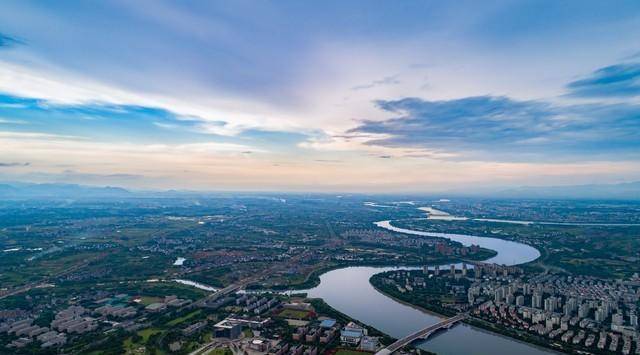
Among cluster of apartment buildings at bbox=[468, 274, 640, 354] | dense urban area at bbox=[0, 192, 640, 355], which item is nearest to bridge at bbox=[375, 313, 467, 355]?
dense urban area at bbox=[0, 192, 640, 355]

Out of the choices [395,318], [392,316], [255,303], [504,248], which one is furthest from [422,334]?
[504,248]

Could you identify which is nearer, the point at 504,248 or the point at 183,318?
the point at 183,318

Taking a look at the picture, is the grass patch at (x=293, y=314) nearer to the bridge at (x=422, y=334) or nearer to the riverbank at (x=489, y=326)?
the bridge at (x=422, y=334)

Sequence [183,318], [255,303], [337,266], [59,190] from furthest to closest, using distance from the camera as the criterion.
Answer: [59,190], [337,266], [255,303], [183,318]

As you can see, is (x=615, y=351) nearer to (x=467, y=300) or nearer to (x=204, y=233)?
(x=467, y=300)

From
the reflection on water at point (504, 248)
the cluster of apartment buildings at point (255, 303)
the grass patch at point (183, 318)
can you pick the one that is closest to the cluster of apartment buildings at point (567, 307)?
the reflection on water at point (504, 248)

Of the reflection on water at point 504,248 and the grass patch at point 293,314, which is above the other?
the reflection on water at point 504,248

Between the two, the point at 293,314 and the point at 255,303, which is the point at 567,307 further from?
the point at 255,303

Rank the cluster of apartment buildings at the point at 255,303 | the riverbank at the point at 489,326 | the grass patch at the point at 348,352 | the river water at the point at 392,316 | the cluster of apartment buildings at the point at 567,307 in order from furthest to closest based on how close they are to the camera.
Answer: the cluster of apartment buildings at the point at 255,303 < the cluster of apartment buildings at the point at 567,307 < the riverbank at the point at 489,326 < the river water at the point at 392,316 < the grass patch at the point at 348,352
